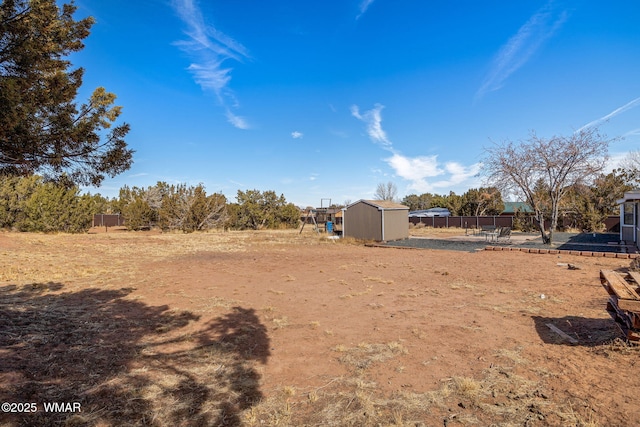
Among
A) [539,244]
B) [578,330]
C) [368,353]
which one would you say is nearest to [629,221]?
[539,244]

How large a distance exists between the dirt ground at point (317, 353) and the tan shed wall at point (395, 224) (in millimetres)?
11271

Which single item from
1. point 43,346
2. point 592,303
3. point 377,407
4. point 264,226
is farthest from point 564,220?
point 43,346

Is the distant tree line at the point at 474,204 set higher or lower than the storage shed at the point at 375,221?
higher

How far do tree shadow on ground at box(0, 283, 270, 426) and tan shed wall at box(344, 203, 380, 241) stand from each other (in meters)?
14.5

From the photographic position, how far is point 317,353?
158 inches

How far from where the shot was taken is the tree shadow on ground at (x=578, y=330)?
13.4 ft

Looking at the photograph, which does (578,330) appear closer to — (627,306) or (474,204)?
(627,306)

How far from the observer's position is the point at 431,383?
10.5 feet

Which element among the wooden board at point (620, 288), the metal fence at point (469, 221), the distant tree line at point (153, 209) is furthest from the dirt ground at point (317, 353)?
the metal fence at point (469, 221)

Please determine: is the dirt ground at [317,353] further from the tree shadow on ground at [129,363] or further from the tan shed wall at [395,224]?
the tan shed wall at [395,224]

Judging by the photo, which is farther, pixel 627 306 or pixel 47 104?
pixel 47 104

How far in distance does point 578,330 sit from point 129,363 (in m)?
5.73

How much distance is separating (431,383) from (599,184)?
28.5 m

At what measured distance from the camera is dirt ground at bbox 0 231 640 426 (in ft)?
8.92
